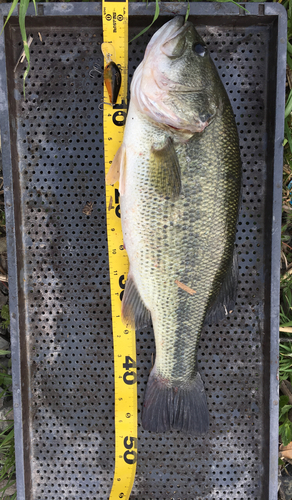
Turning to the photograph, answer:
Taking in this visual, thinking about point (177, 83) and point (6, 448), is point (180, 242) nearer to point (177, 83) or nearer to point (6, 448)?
point (177, 83)

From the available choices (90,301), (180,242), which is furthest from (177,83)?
(90,301)

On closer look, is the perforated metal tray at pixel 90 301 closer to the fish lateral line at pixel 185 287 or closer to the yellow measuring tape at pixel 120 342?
the yellow measuring tape at pixel 120 342

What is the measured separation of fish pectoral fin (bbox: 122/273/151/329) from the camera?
145 centimetres

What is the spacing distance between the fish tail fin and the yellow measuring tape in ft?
0.40

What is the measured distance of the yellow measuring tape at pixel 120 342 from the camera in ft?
4.99

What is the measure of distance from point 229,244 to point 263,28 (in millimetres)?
1129

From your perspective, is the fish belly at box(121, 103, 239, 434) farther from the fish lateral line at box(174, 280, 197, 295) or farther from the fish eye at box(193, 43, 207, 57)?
the fish eye at box(193, 43, 207, 57)

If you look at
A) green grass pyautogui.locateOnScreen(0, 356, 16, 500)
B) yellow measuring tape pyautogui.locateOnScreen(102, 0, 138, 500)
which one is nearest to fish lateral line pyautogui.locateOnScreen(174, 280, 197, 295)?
yellow measuring tape pyautogui.locateOnScreen(102, 0, 138, 500)

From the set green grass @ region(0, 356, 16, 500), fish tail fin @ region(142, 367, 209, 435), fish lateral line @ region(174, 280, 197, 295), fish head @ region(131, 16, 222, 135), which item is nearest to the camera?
fish head @ region(131, 16, 222, 135)

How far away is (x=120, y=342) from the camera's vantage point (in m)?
1.58

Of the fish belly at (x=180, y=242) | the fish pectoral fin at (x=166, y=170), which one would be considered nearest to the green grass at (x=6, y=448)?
the fish belly at (x=180, y=242)

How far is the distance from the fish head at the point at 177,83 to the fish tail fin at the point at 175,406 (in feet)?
3.80

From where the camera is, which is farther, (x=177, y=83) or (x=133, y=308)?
(x=133, y=308)

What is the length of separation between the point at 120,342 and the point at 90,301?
27cm
